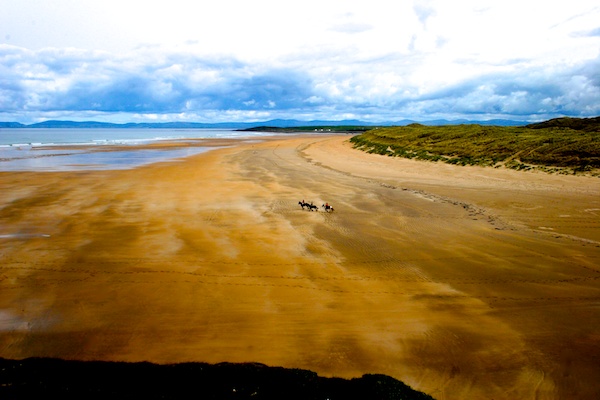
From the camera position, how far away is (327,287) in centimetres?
725

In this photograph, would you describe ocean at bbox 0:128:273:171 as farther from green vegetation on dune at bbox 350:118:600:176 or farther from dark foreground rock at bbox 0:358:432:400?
dark foreground rock at bbox 0:358:432:400

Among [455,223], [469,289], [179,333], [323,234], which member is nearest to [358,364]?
[179,333]

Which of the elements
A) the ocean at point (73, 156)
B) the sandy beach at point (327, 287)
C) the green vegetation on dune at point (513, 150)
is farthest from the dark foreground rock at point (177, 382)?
the ocean at point (73, 156)

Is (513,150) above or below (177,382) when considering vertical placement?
above

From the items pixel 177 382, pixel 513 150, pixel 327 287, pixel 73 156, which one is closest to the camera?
pixel 177 382

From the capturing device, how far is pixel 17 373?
14.6 feet

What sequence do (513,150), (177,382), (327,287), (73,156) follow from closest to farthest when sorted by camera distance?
(177,382)
(327,287)
(513,150)
(73,156)

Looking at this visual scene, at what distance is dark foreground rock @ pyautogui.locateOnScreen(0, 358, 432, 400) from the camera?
13.5 feet

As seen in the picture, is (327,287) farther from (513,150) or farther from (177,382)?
(513,150)

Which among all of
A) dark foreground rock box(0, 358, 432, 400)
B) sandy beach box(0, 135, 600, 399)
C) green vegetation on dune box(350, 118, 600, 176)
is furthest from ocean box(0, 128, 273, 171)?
dark foreground rock box(0, 358, 432, 400)

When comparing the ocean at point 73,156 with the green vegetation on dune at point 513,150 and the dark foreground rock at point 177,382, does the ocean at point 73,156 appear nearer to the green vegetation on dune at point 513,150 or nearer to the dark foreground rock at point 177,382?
the green vegetation on dune at point 513,150

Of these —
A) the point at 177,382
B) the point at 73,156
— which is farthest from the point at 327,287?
the point at 73,156

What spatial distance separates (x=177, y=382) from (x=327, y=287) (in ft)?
11.2

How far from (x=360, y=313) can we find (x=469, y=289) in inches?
89.0
